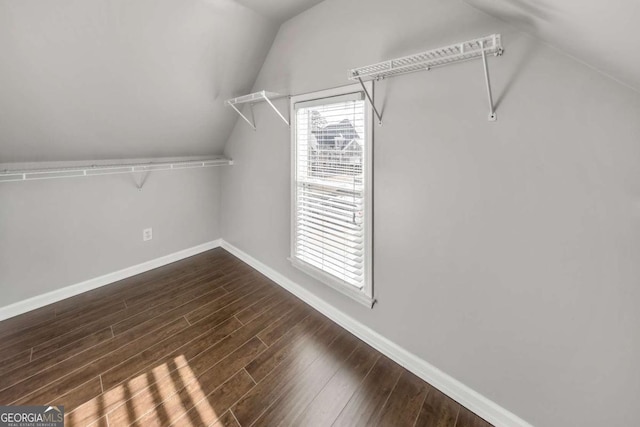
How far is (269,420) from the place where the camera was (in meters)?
1.45

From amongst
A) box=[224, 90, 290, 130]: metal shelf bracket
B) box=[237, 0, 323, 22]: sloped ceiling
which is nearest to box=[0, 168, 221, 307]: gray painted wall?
box=[224, 90, 290, 130]: metal shelf bracket

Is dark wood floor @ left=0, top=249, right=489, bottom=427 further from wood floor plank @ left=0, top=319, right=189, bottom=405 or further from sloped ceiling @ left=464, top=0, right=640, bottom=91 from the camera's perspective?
sloped ceiling @ left=464, top=0, right=640, bottom=91

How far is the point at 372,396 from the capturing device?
158cm

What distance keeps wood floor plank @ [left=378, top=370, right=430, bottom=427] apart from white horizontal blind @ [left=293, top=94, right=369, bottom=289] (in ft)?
2.11

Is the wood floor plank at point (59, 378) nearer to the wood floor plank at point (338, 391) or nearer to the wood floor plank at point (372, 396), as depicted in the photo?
the wood floor plank at point (338, 391)

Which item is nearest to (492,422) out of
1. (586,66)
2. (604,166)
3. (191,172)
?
(604,166)

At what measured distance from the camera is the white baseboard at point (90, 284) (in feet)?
7.41

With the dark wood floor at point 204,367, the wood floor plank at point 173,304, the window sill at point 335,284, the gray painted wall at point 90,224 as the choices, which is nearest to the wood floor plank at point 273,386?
the dark wood floor at point 204,367

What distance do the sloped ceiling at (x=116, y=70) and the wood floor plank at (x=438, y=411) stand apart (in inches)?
114

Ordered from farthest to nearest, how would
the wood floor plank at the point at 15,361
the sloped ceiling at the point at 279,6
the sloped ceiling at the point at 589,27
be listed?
the sloped ceiling at the point at 279,6, the wood floor plank at the point at 15,361, the sloped ceiling at the point at 589,27

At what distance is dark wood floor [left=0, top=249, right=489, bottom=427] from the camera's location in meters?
1.48

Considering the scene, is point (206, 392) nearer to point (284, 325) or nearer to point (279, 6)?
point (284, 325)

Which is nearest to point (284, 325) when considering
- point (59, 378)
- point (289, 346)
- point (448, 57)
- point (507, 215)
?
point (289, 346)

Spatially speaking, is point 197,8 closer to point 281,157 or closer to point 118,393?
point 281,157
